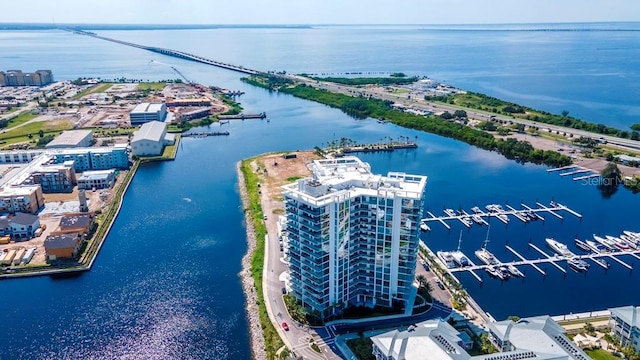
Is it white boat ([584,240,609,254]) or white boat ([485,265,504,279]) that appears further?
white boat ([584,240,609,254])

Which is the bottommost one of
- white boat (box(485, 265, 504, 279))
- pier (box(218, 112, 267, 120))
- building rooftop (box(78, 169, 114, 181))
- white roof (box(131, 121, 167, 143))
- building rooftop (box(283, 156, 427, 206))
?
white boat (box(485, 265, 504, 279))

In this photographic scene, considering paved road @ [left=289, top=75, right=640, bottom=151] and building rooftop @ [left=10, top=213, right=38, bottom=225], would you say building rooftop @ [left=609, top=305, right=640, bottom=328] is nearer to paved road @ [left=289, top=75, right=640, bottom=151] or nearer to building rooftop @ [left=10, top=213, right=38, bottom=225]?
building rooftop @ [left=10, top=213, right=38, bottom=225]

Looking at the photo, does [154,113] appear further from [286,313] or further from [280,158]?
[286,313]

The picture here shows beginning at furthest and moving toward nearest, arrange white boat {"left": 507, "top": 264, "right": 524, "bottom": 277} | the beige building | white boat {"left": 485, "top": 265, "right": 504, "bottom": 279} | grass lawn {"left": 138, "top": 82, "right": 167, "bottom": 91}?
grass lawn {"left": 138, "top": 82, "right": 167, "bottom": 91}, the beige building, white boat {"left": 507, "top": 264, "right": 524, "bottom": 277}, white boat {"left": 485, "top": 265, "right": 504, "bottom": 279}

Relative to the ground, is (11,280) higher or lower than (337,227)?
lower

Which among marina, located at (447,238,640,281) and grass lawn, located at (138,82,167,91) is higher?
grass lawn, located at (138,82,167,91)

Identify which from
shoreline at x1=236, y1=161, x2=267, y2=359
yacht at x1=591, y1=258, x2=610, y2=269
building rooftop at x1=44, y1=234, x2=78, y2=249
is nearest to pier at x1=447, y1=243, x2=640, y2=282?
yacht at x1=591, y1=258, x2=610, y2=269

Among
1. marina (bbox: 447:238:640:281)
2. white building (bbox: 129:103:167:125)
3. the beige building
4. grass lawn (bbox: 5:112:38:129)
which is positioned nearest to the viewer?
marina (bbox: 447:238:640:281)

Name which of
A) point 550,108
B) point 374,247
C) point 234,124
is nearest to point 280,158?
point 234,124
